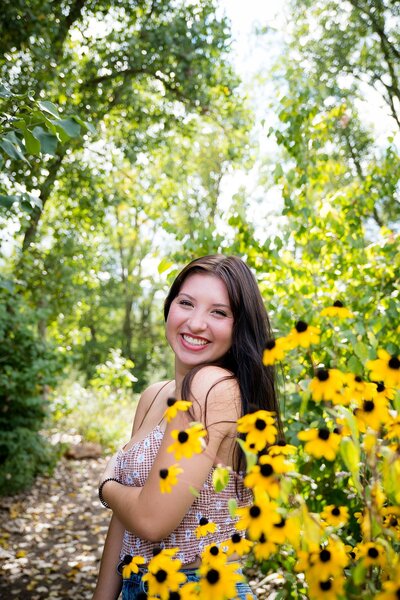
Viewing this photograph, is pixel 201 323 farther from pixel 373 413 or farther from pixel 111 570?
pixel 111 570

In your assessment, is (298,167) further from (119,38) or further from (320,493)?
(119,38)

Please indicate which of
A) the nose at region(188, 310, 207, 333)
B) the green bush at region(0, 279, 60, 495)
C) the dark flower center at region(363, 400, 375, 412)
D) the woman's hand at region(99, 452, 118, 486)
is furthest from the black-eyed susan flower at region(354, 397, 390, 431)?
the green bush at region(0, 279, 60, 495)

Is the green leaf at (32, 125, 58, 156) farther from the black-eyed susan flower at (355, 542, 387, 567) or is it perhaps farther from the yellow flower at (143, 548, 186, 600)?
the black-eyed susan flower at (355, 542, 387, 567)

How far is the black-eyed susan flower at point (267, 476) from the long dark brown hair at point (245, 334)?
562mm

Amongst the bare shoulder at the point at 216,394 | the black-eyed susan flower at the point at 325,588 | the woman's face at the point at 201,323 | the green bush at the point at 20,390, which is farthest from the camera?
the green bush at the point at 20,390

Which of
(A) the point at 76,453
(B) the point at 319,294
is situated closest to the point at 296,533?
(B) the point at 319,294

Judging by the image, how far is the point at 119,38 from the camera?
664cm

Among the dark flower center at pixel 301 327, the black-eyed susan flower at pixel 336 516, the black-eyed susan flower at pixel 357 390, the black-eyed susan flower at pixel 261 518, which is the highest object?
the dark flower center at pixel 301 327

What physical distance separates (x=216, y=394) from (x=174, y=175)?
9.08 metres

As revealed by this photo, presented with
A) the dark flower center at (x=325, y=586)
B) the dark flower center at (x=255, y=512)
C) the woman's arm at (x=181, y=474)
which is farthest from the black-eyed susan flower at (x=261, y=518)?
the woman's arm at (x=181, y=474)

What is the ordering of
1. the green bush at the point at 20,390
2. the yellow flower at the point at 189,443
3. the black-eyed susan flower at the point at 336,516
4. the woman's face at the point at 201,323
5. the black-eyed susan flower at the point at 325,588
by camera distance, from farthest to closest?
the green bush at the point at 20,390 < the woman's face at the point at 201,323 < the black-eyed susan flower at the point at 336,516 < the yellow flower at the point at 189,443 < the black-eyed susan flower at the point at 325,588

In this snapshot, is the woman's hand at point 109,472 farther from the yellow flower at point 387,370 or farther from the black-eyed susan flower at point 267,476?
the yellow flower at point 387,370

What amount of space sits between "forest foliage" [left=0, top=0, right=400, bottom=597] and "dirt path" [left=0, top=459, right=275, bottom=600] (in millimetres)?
357

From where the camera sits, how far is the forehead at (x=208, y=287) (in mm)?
1571
